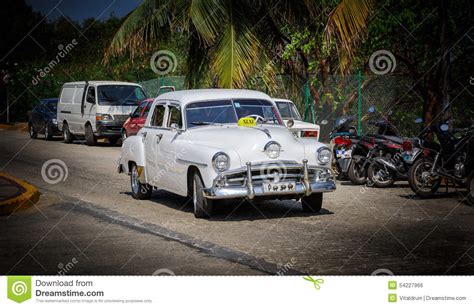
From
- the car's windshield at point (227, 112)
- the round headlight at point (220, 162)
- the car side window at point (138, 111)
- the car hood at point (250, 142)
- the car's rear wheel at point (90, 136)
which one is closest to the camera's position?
the round headlight at point (220, 162)

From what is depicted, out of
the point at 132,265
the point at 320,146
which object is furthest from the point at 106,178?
the point at 132,265

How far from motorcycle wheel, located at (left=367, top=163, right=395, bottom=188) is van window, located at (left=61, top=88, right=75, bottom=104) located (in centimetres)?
1499

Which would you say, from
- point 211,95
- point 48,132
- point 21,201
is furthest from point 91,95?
point 211,95

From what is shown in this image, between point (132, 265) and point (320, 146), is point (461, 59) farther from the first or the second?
point (132, 265)

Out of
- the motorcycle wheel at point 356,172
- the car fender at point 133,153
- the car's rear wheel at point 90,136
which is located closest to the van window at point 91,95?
the car's rear wheel at point 90,136

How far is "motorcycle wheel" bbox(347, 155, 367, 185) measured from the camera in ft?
49.6

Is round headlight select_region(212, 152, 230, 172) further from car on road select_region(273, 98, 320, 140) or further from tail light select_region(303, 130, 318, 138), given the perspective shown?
tail light select_region(303, 130, 318, 138)

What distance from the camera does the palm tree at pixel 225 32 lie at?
1816cm

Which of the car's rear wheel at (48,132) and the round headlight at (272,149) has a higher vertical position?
the round headlight at (272,149)

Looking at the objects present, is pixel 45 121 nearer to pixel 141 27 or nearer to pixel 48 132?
pixel 48 132

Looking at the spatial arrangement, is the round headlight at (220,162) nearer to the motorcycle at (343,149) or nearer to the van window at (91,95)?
the motorcycle at (343,149)

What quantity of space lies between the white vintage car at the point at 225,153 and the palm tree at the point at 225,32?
15.7 ft

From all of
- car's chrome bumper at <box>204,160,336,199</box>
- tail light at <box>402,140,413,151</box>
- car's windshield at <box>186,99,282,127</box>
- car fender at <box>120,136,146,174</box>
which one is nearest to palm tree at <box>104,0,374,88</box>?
tail light at <box>402,140,413,151</box>

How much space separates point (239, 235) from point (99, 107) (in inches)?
670
